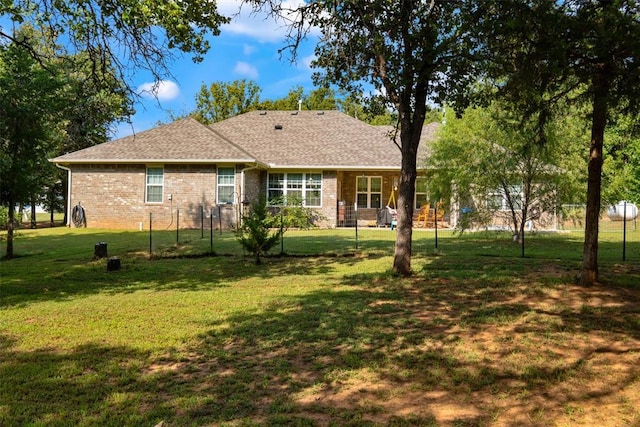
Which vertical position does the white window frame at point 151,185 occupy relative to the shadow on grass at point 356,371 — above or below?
above

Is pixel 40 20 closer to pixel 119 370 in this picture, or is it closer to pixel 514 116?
pixel 119 370

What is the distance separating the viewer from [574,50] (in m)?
6.80

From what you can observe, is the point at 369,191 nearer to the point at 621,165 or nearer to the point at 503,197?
the point at 503,197

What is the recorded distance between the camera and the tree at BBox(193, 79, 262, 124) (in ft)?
139

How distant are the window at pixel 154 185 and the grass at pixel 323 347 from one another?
1182 centimetres

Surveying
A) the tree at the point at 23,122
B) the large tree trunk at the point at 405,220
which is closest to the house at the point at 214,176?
the tree at the point at 23,122

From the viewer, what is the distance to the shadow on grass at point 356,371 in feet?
12.1

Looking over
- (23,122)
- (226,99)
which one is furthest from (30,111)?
(226,99)

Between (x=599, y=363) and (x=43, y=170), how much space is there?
1505 centimetres

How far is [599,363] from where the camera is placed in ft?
15.3

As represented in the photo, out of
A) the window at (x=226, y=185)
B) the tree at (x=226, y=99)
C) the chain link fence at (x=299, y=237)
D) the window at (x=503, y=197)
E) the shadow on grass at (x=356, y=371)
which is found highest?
the tree at (x=226, y=99)

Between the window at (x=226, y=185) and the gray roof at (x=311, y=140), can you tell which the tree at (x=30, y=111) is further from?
the gray roof at (x=311, y=140)

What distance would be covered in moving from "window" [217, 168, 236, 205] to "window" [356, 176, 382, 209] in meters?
6.18

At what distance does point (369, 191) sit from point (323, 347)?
19.1 metres
